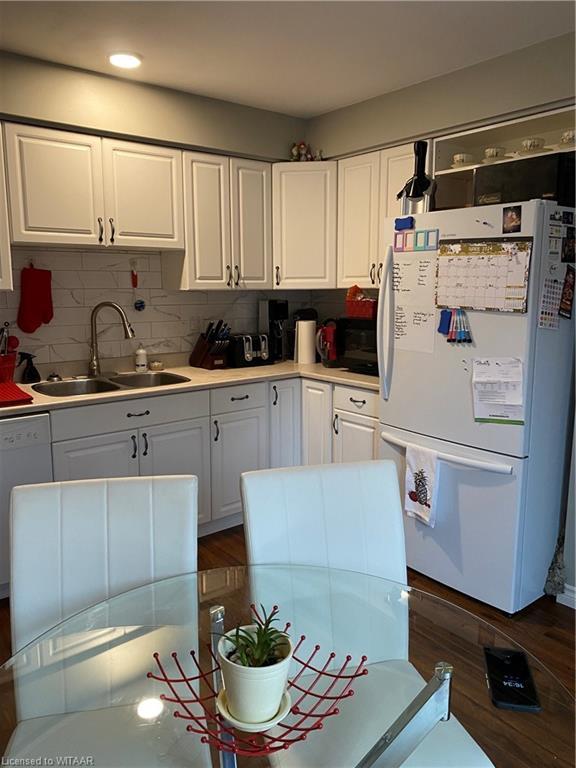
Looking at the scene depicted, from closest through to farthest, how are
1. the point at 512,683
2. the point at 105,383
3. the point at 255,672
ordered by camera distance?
the point at 255,672 → the point at 512,683 → the point at 105,383

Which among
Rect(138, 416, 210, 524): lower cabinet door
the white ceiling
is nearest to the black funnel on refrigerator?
the white ceiling

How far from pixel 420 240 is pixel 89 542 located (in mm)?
1886

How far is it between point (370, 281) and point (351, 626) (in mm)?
2246

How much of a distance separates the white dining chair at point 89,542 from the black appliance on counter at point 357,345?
78.2 inches

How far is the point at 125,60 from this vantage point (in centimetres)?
262

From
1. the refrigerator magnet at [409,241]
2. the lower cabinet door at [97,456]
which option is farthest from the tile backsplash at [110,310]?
the refrigerator magnet at [409,241]

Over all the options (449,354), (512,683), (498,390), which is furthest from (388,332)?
(512,683)

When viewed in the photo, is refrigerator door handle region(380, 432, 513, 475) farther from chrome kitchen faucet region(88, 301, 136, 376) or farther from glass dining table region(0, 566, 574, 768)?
chrome kitchen faucet region(88, 301, 136, 376)

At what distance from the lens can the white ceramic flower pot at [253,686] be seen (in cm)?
92

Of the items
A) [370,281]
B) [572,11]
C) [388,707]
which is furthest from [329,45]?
[388,707]

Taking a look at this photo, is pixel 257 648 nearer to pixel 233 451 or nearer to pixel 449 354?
pixel 449 354

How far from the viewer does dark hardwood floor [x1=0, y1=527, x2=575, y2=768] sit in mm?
1249

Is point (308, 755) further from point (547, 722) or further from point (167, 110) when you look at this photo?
point (167, 110)

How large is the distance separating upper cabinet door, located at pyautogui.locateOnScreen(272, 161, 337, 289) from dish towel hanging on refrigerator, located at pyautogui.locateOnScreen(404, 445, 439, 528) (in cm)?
138
